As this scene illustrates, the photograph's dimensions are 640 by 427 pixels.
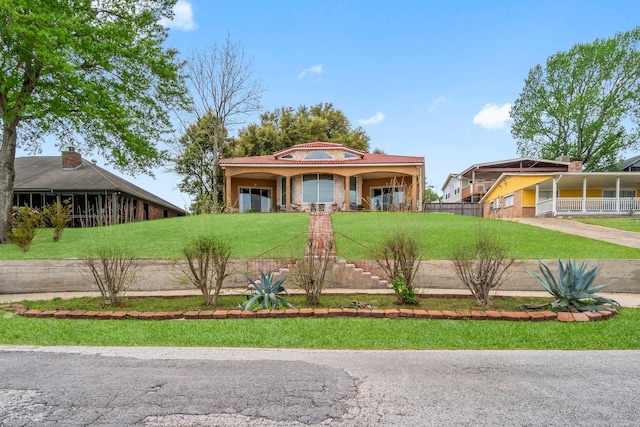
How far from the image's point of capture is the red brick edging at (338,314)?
6027 mm

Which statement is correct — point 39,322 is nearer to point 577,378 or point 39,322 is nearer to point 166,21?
point 577,378

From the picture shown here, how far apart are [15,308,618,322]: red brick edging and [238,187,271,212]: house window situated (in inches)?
792

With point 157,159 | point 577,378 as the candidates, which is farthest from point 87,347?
point 157,159

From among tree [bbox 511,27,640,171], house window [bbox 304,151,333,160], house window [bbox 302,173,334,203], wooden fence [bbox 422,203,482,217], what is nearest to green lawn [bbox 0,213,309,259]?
house window [bbox 302,173,334,203]

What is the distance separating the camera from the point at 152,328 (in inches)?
225

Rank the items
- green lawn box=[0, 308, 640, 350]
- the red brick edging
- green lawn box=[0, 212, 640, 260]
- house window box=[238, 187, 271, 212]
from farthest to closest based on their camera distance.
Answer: house window box=[238, 187, 271, 212]
green lawn box=[0, 212, 640, 260]
the red brick edging
green lawn box=[0, 308, 640, 350]

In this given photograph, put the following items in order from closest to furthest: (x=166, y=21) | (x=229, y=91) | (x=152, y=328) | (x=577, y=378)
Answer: (x=577, y=378)
(x=152, y=328)
(x=166, y=21)
(x=229, y=91)

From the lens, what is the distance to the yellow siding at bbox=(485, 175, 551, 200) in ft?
76.5

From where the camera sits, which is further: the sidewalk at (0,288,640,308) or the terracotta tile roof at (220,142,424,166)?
the terracotta tile roof at (220,142,424,166)

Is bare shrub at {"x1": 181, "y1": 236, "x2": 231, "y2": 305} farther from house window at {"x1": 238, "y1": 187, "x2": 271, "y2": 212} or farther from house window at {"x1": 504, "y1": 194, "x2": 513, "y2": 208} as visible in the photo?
house window at {"x1": 504, "y1": 194, "x2": 513, "y2": 208}

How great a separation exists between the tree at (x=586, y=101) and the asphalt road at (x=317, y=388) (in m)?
39.3

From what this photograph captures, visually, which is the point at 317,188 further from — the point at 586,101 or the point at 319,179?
the point at 586,101

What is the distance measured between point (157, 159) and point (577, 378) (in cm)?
1821

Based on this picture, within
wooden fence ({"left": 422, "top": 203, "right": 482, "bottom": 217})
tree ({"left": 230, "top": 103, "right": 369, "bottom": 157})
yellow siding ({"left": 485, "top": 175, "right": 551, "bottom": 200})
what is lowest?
wooden fence ({"left": 422, "top": 203, "right": 482, "bottom": 217})
